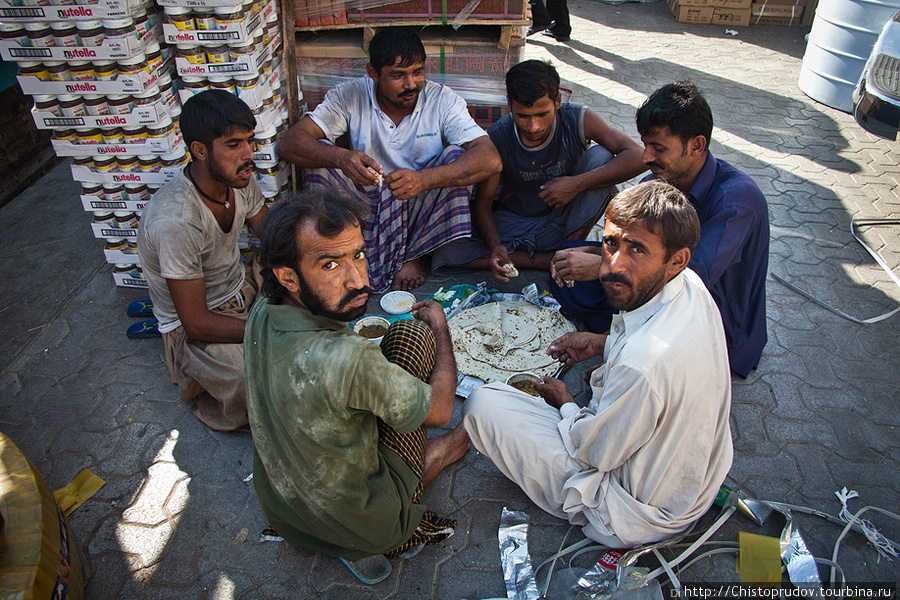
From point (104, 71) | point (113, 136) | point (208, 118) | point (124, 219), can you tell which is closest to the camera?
point (208, 118)

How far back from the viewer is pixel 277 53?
4172mm

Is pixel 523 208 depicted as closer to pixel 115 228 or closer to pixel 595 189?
pixel 595 189

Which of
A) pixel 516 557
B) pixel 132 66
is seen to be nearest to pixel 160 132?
pixel 132 66

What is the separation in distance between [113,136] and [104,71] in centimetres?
38

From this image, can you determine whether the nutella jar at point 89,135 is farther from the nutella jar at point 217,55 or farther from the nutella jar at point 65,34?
the nutella jar at point 217,55

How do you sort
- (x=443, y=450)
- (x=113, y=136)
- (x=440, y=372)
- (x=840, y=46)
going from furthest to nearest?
(x=840, y=46), (x=113, y=136), (x=443, y=450), (x=440, y=372)

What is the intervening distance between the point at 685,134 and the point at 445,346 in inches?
64.5

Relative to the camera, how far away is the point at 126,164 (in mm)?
3598

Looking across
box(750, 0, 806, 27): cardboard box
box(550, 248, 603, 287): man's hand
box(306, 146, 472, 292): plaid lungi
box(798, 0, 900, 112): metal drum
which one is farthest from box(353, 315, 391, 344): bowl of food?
box(750, 0, 806, 27): cardboard box

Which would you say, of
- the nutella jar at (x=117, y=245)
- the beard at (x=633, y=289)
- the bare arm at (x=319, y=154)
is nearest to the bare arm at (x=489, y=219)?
the bare arm at (x=319, y=154)

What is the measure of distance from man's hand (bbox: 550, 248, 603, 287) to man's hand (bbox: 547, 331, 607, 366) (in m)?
0.31

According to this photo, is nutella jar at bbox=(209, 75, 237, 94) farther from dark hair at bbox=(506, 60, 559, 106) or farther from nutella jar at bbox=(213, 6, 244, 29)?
dark hair at bbox=(506, 60, 559, 106)

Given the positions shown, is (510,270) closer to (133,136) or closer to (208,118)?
(208,118)

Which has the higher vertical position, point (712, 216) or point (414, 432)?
point (712, 216)
